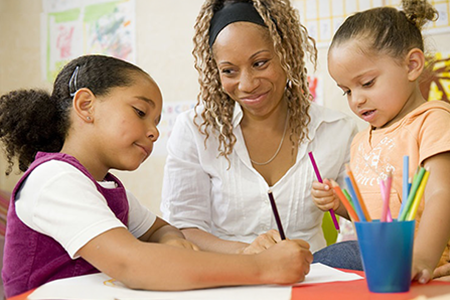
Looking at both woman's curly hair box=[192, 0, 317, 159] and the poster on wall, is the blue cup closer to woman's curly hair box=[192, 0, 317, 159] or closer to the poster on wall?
woman's curly hair box=[192, 0, 317, 159]

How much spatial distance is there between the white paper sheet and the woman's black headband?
83 cm

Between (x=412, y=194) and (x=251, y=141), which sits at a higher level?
(x=412, y=194)

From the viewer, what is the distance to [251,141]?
1582 millimetres

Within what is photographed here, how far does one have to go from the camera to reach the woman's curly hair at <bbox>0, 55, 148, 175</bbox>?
1.13m

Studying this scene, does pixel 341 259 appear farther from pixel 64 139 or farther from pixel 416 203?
pixel 64 139

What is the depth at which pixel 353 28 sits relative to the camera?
1193 mm

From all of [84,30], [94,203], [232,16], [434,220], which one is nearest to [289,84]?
[232,16]

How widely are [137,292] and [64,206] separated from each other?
19 centimetres

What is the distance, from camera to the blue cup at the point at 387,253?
0.67 meters

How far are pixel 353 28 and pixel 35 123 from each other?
732 millimetres

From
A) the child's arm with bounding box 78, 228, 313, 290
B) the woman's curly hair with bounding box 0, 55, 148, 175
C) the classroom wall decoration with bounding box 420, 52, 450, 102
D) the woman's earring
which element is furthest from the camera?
the classroom wall decoration with bounding box 420, 52, 450, 102

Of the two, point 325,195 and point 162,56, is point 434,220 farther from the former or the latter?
point 162,56

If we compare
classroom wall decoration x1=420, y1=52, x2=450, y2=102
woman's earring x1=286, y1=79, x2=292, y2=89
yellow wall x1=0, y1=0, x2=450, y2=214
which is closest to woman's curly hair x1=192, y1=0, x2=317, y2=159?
woman's earring x1=286, y1=79, x2=292, y2=89

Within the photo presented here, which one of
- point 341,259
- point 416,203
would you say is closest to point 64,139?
point 341,259
